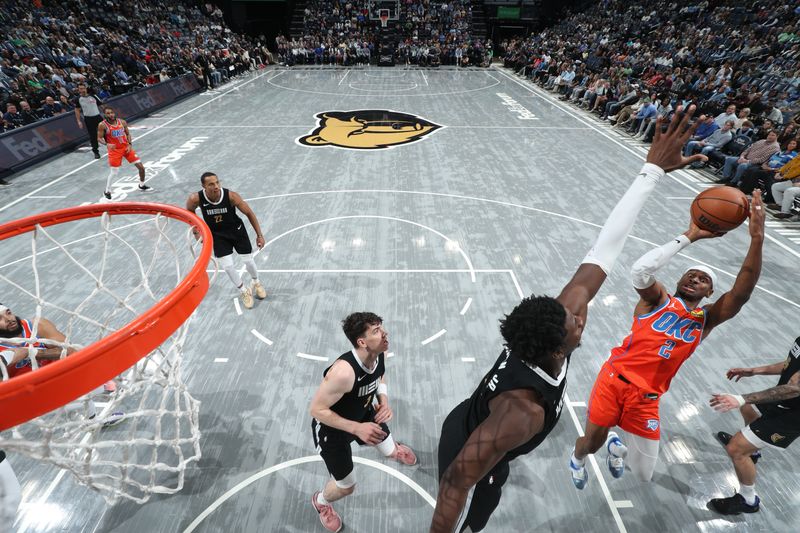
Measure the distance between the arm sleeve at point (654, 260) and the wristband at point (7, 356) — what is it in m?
3.90

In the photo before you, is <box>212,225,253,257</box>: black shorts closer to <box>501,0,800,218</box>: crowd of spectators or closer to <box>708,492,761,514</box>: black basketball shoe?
<box>708,492,761,514</box>: black basketball shoe

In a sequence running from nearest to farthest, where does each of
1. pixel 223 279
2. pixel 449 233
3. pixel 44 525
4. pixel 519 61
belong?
pixel 44 525 → pixel 223 279 → pixel 449 233 → pixel 519 61

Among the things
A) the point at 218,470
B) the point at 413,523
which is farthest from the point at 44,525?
the point at 413,523

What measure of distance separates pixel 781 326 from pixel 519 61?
22.3 m

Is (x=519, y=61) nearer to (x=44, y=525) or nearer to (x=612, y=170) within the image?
(x=612, y=170)

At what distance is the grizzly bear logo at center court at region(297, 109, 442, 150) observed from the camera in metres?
11.5

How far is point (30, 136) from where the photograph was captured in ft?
32.6

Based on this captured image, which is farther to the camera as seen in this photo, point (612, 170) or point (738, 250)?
point (612, 170)

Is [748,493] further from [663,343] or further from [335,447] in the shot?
[335,447]

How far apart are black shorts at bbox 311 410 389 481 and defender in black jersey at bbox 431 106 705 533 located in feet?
2.27

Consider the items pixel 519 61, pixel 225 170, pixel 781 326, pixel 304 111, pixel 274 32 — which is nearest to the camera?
pixel 781 326

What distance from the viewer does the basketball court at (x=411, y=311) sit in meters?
3.25

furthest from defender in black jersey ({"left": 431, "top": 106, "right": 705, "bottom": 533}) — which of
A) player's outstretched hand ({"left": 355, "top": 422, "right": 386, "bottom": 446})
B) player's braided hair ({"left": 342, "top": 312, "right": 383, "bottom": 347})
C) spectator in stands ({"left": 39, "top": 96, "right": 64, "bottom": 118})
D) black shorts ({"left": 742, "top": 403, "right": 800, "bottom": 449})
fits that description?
spectator in stands ({"left": 39, "top": 96, "right": 64, "bottom": 118})

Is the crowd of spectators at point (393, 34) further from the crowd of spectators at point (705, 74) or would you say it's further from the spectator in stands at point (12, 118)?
the spectator in stands at point (12, 118)
